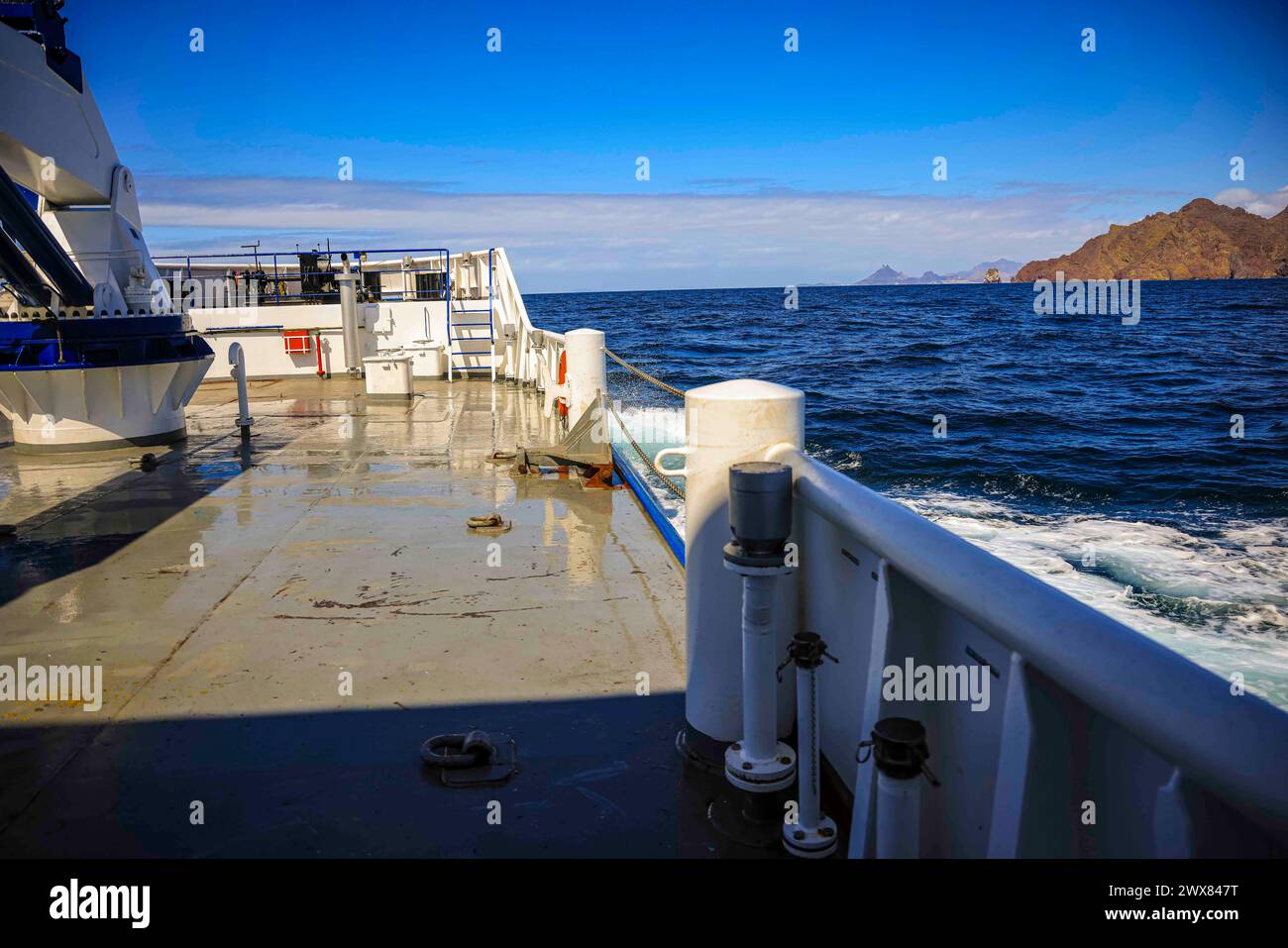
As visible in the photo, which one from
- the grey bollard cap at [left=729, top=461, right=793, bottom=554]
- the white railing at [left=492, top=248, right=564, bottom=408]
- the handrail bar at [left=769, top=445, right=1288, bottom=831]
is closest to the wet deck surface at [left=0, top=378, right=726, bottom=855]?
the grey bollard cap at [left=729, top=461, right=793, bottom=554]

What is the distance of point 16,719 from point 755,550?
3.34 meters

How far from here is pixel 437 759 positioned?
3.51 m

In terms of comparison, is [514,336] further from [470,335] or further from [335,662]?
[335,662]

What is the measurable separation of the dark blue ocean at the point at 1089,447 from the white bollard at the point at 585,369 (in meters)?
6.14

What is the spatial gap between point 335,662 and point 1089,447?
22300 mm

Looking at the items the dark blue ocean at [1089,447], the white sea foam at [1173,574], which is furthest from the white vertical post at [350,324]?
the white sea foam at [1173,574]

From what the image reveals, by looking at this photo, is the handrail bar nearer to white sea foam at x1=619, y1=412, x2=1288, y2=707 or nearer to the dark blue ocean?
white sea foam at x1=619, y1=412, x2=1288, y2=707

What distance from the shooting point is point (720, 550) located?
336 cm

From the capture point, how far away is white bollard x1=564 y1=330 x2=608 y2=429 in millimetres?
9461

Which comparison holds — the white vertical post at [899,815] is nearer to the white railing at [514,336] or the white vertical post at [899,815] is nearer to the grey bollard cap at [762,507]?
the grey bollard cap at [762,507]

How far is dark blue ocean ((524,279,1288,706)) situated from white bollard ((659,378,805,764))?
6.89 m
